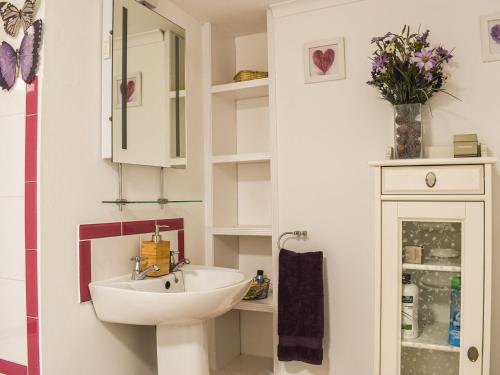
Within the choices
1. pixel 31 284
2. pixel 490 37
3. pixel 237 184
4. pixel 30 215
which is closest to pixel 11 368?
pixel 31 284

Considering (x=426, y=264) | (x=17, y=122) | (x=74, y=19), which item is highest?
(x=74, y=19)

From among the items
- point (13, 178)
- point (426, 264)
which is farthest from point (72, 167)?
point (426, 264)

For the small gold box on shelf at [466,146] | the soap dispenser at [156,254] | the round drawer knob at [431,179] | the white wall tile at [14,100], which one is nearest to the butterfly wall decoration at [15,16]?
the white wall tile at [14,100]

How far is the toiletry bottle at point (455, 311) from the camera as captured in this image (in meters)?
1.51

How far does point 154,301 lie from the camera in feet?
4.67

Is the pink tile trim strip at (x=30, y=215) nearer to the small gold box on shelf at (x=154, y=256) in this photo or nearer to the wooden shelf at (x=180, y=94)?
the small gold box on shelf at (x=154, y=256)

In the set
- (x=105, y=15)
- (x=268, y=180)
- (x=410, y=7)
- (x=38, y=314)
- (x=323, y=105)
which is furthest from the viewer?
(x=268, y=180)

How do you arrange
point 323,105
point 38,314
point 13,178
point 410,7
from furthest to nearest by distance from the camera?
1. point 323,105
2. point 410,7
3. point 13,178
4. point 38,314

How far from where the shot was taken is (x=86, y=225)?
156 cm

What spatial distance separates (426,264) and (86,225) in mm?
1284

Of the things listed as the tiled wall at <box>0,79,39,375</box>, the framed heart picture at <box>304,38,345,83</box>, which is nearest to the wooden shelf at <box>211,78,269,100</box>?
the framed heart picture at <box>304,38,345,83</box>

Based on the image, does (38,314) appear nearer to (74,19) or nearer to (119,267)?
(119,267)

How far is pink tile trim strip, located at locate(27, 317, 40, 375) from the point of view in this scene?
1.41m

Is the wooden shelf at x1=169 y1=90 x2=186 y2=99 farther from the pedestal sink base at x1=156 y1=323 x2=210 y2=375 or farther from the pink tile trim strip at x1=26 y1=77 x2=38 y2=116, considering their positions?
the pedestal sink base at x1=156 y1=323 x2=210 y2=375
